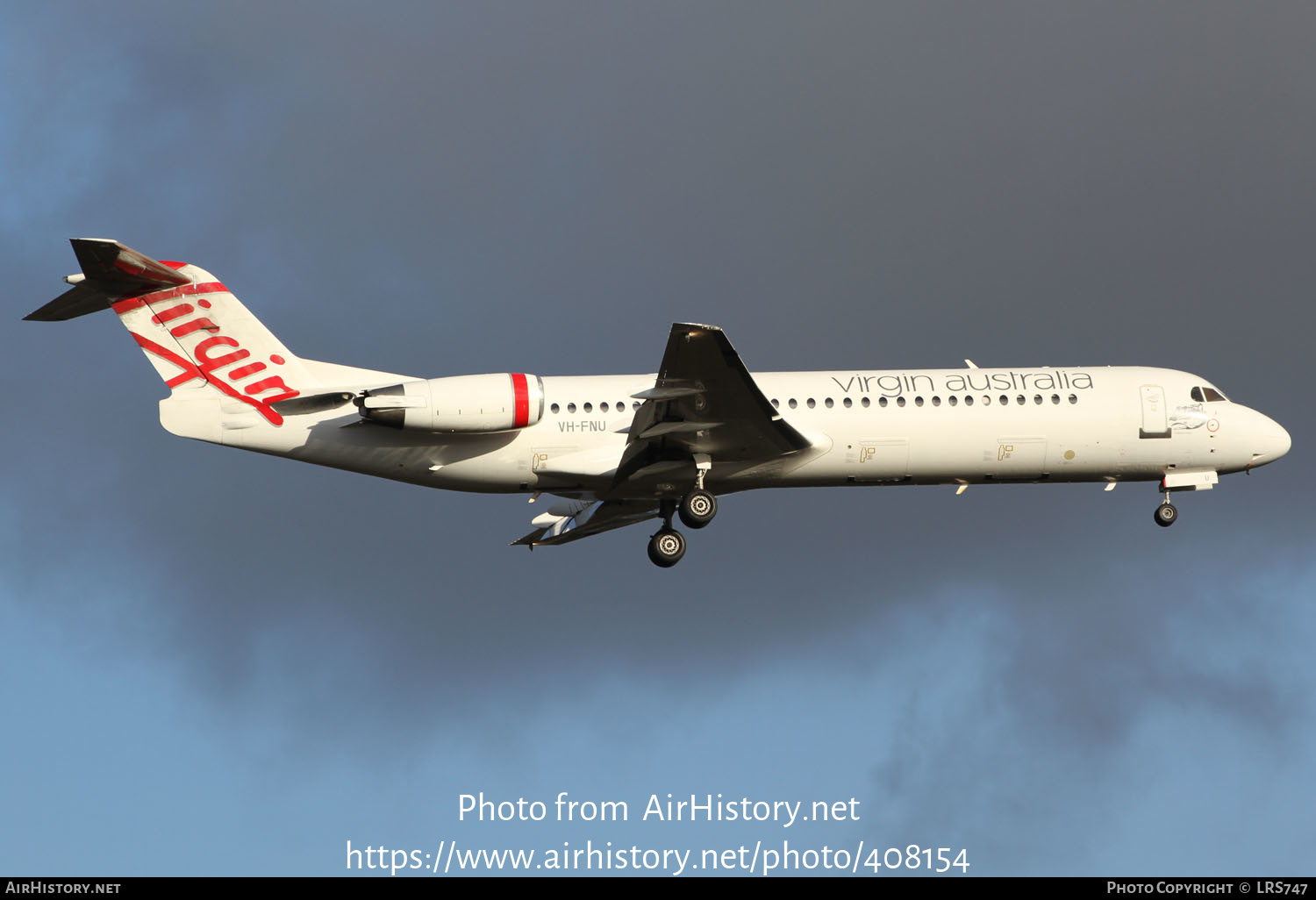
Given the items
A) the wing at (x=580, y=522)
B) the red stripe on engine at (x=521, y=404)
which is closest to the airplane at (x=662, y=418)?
the red stripe on engine at (x=521, y=404)

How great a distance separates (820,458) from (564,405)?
5.30m

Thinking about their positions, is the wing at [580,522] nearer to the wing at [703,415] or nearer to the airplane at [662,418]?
the airplane at [662,418]

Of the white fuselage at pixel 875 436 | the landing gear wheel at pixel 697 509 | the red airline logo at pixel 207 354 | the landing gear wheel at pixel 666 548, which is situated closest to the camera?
the red airline logo at pixel 207 354

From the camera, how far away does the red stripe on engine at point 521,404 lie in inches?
→ 1142

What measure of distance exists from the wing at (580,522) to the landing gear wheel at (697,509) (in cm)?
429

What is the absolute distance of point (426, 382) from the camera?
2900cm

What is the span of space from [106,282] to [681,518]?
1195 cm

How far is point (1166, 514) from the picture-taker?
34000 millimetres

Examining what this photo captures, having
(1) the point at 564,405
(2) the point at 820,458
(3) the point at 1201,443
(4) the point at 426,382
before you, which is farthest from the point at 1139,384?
(4) the point at 426,382

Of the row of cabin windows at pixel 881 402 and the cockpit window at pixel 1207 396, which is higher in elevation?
the cockpit window at pixel 1207 396

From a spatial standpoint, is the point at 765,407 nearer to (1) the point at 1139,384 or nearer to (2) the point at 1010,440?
(2) the point at 1010,440

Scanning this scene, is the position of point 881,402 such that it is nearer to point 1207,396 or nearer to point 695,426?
point 695,426

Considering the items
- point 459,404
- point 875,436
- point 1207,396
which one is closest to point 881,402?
point 875,436

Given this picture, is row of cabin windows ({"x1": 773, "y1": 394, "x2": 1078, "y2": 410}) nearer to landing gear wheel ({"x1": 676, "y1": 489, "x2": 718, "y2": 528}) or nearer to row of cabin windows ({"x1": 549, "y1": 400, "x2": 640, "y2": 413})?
landing gear wheel ({"x1": 676, "y1": 489, "x2": 718, "y2": 528})
